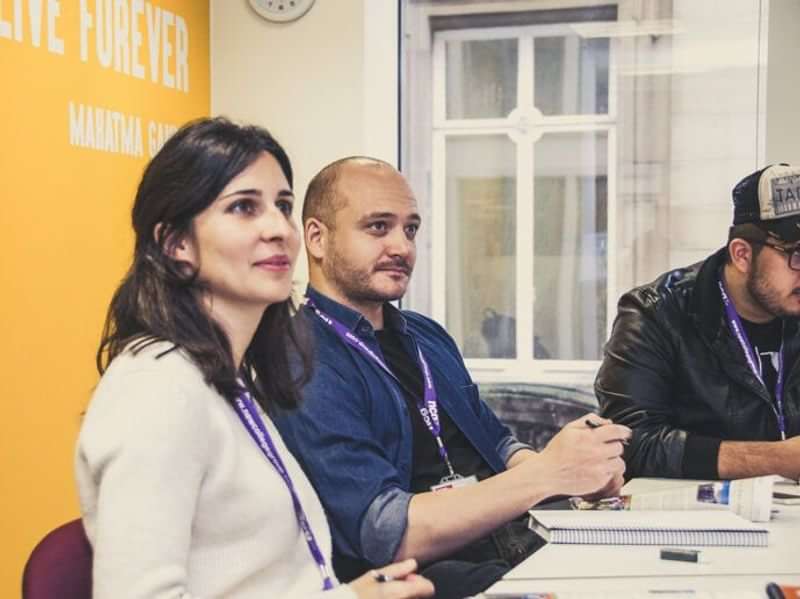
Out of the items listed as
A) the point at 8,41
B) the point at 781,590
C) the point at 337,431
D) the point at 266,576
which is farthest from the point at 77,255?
the point at 781,590

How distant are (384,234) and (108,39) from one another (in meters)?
1.51

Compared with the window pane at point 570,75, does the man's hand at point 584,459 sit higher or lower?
lower

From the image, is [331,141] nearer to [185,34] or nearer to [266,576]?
[185,34]

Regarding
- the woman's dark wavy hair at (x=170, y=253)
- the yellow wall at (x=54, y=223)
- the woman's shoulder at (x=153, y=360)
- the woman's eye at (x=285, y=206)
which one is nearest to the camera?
the woman's shoulder at (x=153, y=360)

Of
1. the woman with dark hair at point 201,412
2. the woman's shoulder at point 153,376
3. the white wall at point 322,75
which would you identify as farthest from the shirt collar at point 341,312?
the white wall at point 322,75

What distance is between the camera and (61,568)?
119cm

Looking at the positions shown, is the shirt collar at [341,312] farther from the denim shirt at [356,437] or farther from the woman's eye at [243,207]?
the woman's eye at [243,207]

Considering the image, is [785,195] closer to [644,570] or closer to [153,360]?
[644,570]

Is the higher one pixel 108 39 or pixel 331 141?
pixel 108 39

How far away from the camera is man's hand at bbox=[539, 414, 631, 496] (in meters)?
1.77

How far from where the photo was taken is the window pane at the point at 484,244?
14.1ft

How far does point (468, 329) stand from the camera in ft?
14.2

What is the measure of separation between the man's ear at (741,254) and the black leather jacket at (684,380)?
6 centimetres

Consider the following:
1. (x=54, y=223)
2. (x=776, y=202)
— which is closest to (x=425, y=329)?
(x=776, y=202)
